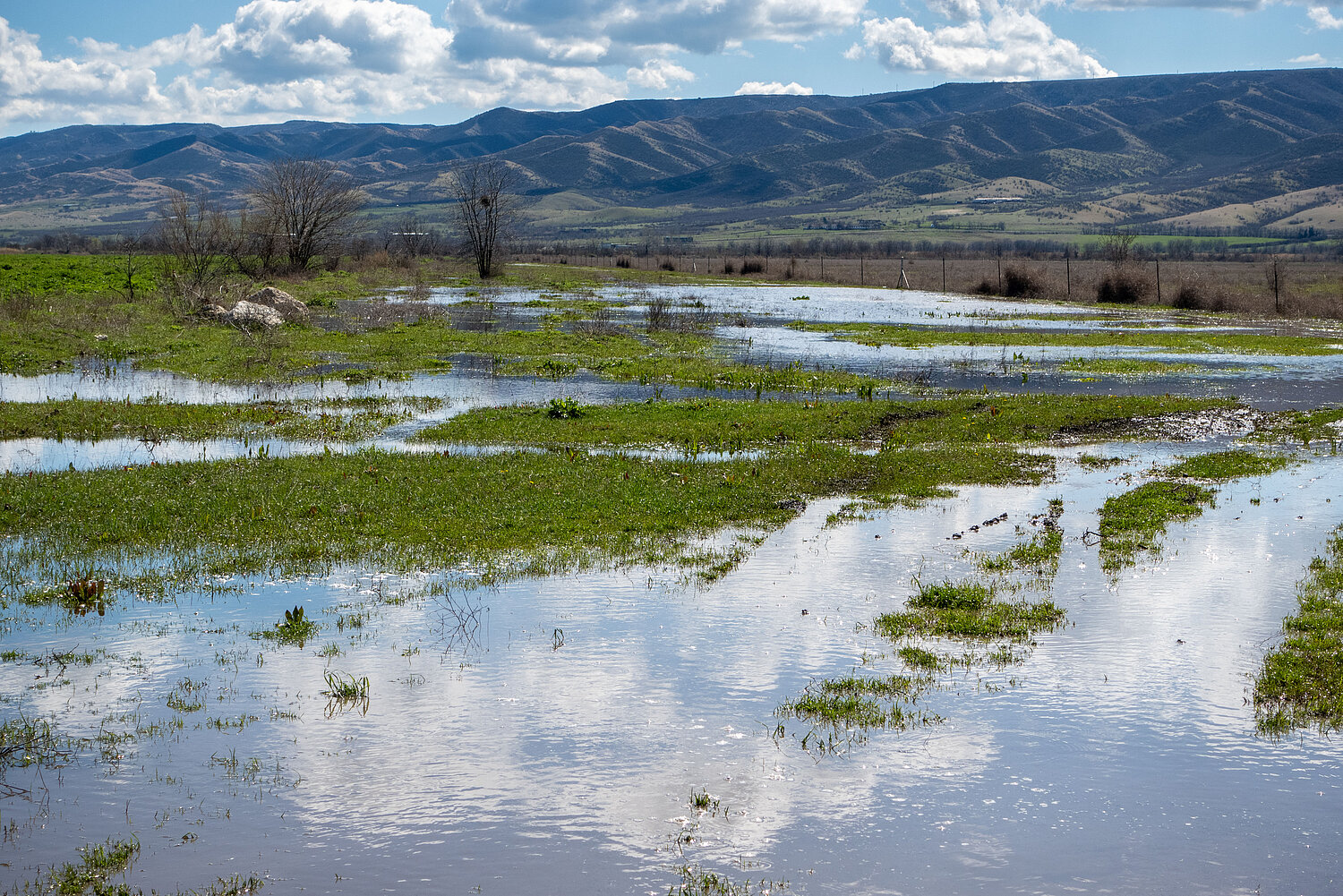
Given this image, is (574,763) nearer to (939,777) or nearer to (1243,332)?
(939,777)

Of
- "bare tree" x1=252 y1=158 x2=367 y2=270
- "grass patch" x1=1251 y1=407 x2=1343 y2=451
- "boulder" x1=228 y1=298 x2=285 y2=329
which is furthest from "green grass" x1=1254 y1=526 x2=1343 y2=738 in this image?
"bare tree" x1=252 y1=158 x2=367 y2=270

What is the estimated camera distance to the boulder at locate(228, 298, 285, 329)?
131 ft

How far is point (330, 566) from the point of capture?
43.4ft

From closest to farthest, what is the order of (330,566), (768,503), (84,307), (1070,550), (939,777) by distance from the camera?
(939,777), (330,566), (1070,550), (768,503), (84,307)

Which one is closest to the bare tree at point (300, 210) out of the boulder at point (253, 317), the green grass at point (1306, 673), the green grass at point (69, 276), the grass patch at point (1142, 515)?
the green grass at point (69, 276)

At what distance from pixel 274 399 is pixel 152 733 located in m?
18.3

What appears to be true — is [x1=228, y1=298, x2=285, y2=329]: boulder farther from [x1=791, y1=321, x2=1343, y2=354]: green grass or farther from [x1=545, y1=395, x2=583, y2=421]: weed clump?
[x1=791, y1=321, x2=1343, y2=354]: green grass

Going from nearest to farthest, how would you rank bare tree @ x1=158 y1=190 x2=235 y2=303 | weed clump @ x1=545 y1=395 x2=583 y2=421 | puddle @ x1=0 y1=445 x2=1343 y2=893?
1. puddle @ x1=0 y1=445 x2=1343 y2=893
2. weed clump @ x1=545 y1=395 x2=583 y2=421
3. bare tree @ x1=158 y1=190 x2=235 y2=303

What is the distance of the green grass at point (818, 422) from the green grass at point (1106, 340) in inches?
518

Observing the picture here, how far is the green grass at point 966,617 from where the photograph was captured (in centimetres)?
1112

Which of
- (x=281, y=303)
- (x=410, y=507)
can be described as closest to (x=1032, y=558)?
(x=410, y=507)

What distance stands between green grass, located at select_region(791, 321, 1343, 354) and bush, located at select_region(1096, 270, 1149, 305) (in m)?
16.4

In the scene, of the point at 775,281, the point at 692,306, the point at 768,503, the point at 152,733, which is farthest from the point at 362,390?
the point at 775,281

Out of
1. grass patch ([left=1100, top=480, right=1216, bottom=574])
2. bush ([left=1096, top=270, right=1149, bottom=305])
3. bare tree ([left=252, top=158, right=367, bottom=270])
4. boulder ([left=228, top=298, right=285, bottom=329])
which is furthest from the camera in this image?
bare tree ([left=252, top=158, right=367, bottom=270])
